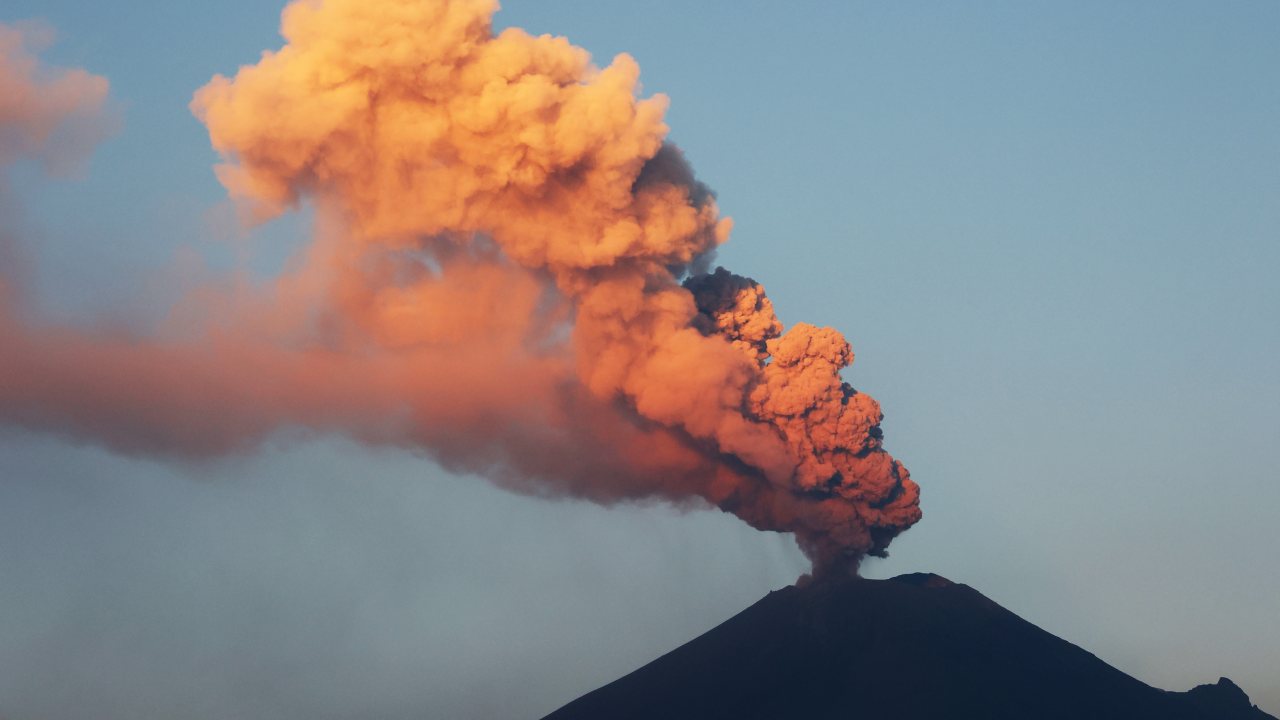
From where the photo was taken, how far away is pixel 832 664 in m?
61.1

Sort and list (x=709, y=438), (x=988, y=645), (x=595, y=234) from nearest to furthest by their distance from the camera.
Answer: (x=595, y=234), (x=709, y=438), (x=988, y=645)

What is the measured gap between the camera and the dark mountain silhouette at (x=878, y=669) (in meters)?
59.2

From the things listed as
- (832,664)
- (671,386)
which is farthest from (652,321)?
(832,664)

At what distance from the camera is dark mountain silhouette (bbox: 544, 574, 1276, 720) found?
194 ft

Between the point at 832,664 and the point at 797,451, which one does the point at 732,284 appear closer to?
the point at 797,451

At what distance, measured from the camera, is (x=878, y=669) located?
199ft

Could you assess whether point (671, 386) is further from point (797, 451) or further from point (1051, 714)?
point (1051, 714)

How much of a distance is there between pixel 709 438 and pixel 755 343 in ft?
12.6

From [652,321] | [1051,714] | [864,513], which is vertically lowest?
[1051,714]

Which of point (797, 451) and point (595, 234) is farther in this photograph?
point (797, 451)

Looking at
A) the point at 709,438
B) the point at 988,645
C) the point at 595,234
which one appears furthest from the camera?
the point at 988,645

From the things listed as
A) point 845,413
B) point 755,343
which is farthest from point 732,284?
point 845,413

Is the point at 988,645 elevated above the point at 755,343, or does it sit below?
below

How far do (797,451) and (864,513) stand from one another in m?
3.51
